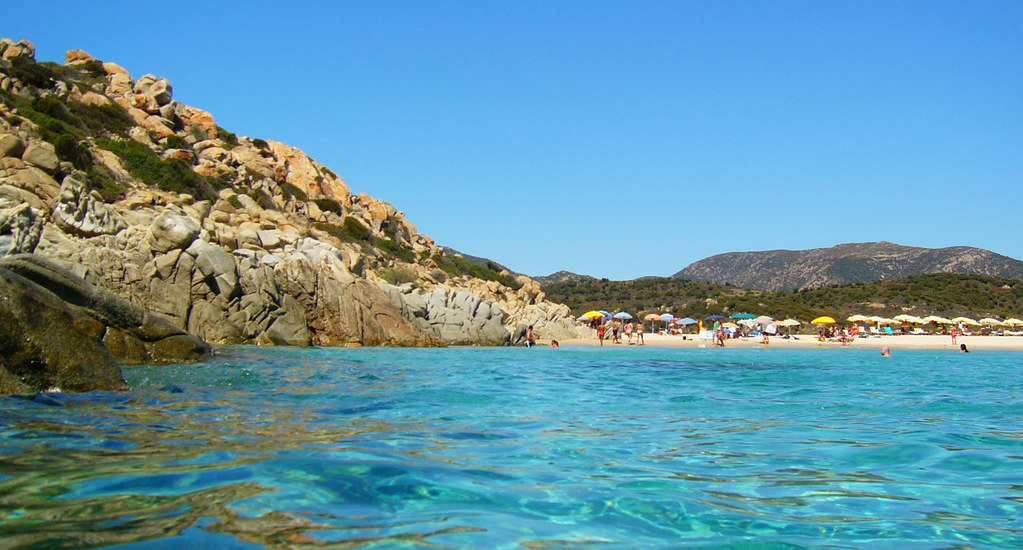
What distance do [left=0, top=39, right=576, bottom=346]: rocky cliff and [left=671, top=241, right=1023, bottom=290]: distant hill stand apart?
8516 centimetres

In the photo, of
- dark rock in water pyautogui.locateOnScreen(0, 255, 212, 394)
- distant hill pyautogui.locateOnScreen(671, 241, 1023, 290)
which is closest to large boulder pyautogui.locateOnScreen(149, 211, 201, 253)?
dark rock in water pyautogui.locateOnScreen(0, 255, 212, 394)

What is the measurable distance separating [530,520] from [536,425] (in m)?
3.85

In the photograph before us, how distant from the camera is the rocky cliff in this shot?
25.5 m

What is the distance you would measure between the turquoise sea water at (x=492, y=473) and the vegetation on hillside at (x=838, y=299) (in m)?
64.3

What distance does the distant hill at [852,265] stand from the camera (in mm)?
120500

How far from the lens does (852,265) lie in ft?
424

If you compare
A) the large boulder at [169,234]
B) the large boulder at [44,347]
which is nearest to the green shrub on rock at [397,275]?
the large boulder at [169,234]

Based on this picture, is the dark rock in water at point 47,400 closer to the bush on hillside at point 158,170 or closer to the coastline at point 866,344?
the coastline at point 866,344

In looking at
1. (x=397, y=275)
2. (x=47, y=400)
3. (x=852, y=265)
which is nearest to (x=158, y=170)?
(x=397, y=275)

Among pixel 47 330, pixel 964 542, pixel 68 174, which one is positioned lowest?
pixel 964 542

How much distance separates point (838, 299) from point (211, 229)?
217 ft

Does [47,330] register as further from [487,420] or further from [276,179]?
[276,179]

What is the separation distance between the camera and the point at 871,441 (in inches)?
261

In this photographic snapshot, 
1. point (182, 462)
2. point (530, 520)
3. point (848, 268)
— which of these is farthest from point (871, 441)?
point (848, 268)
